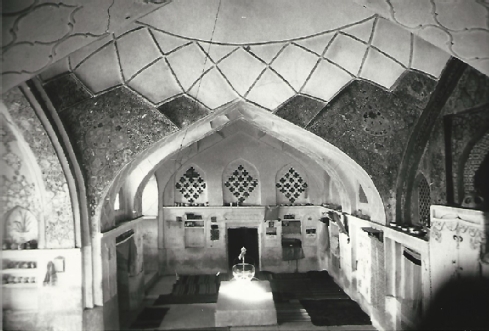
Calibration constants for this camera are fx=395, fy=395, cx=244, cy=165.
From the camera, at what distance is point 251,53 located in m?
6.66

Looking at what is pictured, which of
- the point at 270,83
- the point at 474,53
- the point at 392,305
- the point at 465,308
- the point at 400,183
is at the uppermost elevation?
the point at 270,83

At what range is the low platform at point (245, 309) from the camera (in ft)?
24.7

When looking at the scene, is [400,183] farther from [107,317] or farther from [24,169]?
[24,169]

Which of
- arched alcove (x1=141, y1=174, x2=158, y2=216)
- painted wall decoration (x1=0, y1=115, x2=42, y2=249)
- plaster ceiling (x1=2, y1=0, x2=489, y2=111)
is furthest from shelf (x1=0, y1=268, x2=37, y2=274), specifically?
arched alcove (x1=141, y1=174, x2=158, y2=216)

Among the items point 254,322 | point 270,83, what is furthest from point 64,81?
point 254,322

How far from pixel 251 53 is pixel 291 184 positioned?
7.52 m

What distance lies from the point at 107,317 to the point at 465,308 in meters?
6.46

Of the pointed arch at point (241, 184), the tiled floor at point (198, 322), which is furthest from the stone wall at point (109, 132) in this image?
the pointed arch at point (241, 184)

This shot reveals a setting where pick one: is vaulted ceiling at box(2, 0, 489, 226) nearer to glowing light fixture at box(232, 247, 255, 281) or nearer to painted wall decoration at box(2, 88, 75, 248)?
painted wall decoration at box(2, 88, 75, 248)

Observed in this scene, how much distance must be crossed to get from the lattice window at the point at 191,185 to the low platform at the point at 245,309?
520cm

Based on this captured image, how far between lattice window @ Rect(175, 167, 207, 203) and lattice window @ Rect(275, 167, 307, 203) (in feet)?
8.81

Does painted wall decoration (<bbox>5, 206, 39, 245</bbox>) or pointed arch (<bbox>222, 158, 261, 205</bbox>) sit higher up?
pointed arch (<bbox>222, 158, 261, 205</bbox>)

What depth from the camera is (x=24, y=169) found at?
23.7ft

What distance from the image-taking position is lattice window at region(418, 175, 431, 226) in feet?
23.6
